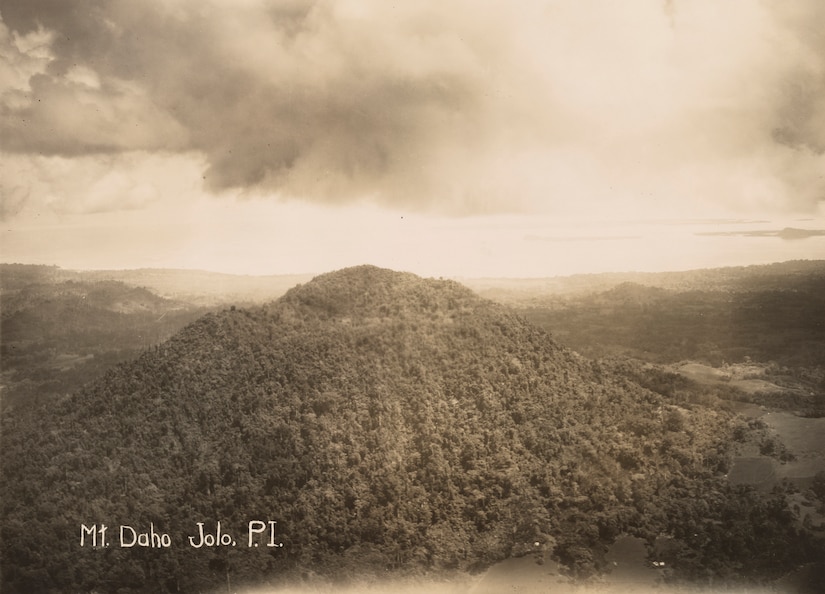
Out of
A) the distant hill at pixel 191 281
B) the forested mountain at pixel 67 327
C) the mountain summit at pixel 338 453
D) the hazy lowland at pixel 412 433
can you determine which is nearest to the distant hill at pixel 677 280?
the hazy lowland at pixel 412 433

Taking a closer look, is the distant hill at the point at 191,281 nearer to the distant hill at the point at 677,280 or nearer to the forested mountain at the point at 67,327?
the forested mountain at the point at 67,327

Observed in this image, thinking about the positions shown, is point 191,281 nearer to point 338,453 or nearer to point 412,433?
point 338,453

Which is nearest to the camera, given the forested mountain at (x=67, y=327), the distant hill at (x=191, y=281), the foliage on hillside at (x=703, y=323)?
the forested mountain at (x=67, y=327)

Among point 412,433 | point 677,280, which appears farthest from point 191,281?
point 677,280

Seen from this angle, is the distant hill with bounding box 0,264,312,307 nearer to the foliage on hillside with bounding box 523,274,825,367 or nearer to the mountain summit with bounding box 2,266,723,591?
the mountain summit with bounding box 2,266,723,591

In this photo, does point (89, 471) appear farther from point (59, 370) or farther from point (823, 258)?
point (823, 258)

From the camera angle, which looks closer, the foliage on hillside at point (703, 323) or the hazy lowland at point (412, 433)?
the hazy lowland at point (412, 433)
